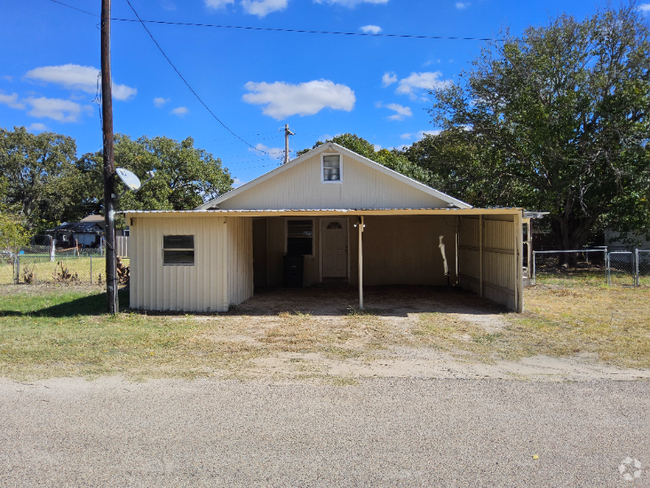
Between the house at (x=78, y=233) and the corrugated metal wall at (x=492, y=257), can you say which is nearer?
the corrugated metal wall at (x=492, y=257)

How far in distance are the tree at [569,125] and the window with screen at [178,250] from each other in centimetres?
1392

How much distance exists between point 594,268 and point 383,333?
15.2 m

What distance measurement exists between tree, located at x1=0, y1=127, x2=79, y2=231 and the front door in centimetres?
3202

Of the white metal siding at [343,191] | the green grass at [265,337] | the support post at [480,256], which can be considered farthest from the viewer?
the support post at [480,256]

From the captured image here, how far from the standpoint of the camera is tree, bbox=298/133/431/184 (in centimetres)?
2479

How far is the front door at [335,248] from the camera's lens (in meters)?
14.6

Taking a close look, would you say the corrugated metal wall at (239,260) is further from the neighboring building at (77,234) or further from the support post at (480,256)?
the neighboring building at (77,234)

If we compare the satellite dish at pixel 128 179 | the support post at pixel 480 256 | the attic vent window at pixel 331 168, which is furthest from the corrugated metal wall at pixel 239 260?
the support post at pixel 480 256

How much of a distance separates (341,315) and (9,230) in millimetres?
12850

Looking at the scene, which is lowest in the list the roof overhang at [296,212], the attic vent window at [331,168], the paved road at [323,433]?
the paved road at [323,433]

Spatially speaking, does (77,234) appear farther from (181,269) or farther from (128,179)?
(128,179)

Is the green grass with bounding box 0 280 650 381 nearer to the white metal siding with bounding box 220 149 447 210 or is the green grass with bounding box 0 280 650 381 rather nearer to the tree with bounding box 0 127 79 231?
the white metal siding with bounding box 220 149 447 210

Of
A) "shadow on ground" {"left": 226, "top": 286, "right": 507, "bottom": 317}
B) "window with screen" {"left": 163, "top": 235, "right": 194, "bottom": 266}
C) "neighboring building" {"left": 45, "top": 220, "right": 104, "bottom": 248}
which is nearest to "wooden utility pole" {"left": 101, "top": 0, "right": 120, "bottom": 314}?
"window with screen" {"left": 163, "top": 235, "right": 194, "bottom": 266}

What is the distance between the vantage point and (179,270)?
10.3 meters
